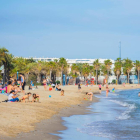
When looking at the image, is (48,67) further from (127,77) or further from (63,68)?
(127,77)

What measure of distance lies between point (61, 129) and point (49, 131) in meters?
0.87

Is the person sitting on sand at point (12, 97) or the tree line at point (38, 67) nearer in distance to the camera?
the person sitting on sand at point (12, 97)

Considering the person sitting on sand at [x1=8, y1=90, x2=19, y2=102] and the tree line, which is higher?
the tree line

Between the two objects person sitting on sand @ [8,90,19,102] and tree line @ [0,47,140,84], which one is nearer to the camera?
person sitting on sand @ [8,90,19,102]

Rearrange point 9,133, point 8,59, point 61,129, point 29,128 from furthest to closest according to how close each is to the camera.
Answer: point 8,59 → point 61,129 → point 29,128 → point 9,133

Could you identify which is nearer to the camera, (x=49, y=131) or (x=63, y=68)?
(x=49, y=131)

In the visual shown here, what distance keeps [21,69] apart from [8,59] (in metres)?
23.1

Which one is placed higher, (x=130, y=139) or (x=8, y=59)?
(x=8, y=59)

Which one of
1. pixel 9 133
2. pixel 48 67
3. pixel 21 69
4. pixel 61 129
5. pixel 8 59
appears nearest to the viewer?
pixel 9 133

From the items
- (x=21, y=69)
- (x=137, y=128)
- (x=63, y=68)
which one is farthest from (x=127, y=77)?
(x=137, y=128)

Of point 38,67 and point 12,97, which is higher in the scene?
point 38,67

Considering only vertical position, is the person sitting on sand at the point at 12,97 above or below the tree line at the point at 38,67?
below

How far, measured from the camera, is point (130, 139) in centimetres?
898

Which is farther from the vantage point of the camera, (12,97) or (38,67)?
(38,67)
